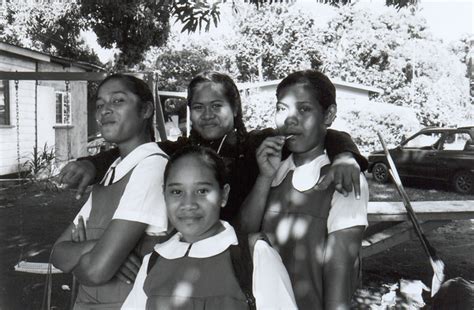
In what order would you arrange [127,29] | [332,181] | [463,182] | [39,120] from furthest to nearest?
1. [127,29]
2. [39,120]
3. [463,182]
4. [332,181]

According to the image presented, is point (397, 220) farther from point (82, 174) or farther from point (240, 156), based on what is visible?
point (82, 174)

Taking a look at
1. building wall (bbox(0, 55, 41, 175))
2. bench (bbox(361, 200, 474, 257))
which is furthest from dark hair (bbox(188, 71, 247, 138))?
building wall (bbox(0, 55, 41, 175))

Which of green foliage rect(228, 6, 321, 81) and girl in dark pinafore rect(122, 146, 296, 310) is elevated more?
green foliage rect(228, 6, 321, 81)

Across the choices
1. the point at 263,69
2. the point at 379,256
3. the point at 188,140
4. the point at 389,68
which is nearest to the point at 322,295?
the point at 188,140

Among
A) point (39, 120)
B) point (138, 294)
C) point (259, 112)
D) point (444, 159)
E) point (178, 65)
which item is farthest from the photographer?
point (178, 65)

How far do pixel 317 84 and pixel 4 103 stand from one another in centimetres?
1079

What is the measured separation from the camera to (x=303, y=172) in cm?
169

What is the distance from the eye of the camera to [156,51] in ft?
99.3

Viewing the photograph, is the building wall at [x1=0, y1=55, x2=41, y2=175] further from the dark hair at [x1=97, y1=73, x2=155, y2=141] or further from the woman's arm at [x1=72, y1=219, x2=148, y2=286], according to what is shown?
the woman's arm at [x1=72, y1=219, x2=148, y2=286]

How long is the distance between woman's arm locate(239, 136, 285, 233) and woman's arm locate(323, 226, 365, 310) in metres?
0.24

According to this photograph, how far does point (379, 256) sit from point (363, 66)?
70.6 ft

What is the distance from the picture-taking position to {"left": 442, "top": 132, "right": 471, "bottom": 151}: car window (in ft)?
35.2

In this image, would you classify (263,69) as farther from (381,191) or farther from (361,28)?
(381,191)

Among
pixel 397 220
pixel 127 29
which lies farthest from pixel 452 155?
pixel 127 29
